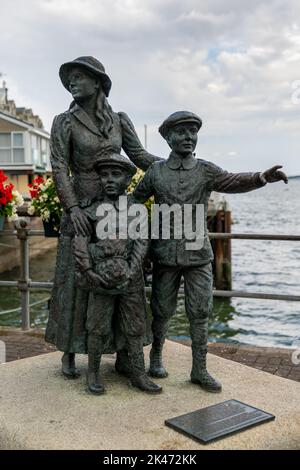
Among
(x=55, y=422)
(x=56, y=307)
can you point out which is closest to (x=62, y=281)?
(x=56, y=307)

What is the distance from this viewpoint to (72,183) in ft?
13.5

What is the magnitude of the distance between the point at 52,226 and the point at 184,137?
3.42 metres

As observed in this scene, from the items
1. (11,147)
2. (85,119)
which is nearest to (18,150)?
(11,147)

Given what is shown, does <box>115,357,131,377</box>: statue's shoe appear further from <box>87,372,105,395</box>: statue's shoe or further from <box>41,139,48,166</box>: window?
<box>41,139,48,166</box>: window

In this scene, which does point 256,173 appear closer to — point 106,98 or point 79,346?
point 106,98

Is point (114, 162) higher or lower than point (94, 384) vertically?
higher

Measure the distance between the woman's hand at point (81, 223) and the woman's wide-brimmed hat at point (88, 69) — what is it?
99 centimetres

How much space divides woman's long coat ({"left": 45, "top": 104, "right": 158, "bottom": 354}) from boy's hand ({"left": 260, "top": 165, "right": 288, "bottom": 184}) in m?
1.11

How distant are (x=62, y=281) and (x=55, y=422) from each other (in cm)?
110

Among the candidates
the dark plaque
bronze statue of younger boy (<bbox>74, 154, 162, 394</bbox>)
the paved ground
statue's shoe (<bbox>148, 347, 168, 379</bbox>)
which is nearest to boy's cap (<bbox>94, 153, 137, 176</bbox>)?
bronze statue of younger boy (<bbox>74, 154, 162, 394</bbox>)

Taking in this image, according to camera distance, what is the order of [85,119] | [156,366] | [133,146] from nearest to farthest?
[85,119] < [156,366] < [133,146]

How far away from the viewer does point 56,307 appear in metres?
4.22

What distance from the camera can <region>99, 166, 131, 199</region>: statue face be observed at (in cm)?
378

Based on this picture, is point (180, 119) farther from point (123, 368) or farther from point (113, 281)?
point (123, 368)
